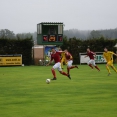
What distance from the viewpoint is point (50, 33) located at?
5484 centimetres

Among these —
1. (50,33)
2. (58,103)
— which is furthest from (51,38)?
(58,103)

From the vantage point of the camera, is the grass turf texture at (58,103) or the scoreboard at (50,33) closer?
the grass turf texture at (58,103)

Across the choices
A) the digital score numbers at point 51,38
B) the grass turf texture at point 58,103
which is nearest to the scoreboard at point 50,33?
the digital score numbers at point 51,38

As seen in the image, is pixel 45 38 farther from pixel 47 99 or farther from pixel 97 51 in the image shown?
pixel 47 99

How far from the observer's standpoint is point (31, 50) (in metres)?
56.8

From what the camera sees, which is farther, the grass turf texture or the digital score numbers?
the digital score numbers

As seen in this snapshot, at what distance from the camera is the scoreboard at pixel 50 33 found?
5416 centimetres

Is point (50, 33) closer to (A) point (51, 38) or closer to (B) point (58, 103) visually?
(A) point (51, 38)

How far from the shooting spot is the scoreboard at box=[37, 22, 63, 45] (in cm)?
5416

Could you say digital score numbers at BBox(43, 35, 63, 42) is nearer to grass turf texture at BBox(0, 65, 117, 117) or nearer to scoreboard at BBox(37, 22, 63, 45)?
scoreboard at BBox(37, 22, 63, 45)

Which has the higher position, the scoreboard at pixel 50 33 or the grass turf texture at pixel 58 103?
the scoreboard at pixel 50 33

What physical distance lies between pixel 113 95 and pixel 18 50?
3931cm

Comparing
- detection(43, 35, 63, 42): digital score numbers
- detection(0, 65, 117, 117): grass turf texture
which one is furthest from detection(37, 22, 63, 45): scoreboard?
detection(0, 65, 117, 117): grass turf texture

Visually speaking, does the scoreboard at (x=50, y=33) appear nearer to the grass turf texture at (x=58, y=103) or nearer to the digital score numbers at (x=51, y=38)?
the digital score numbers at (x=51, y=38)
